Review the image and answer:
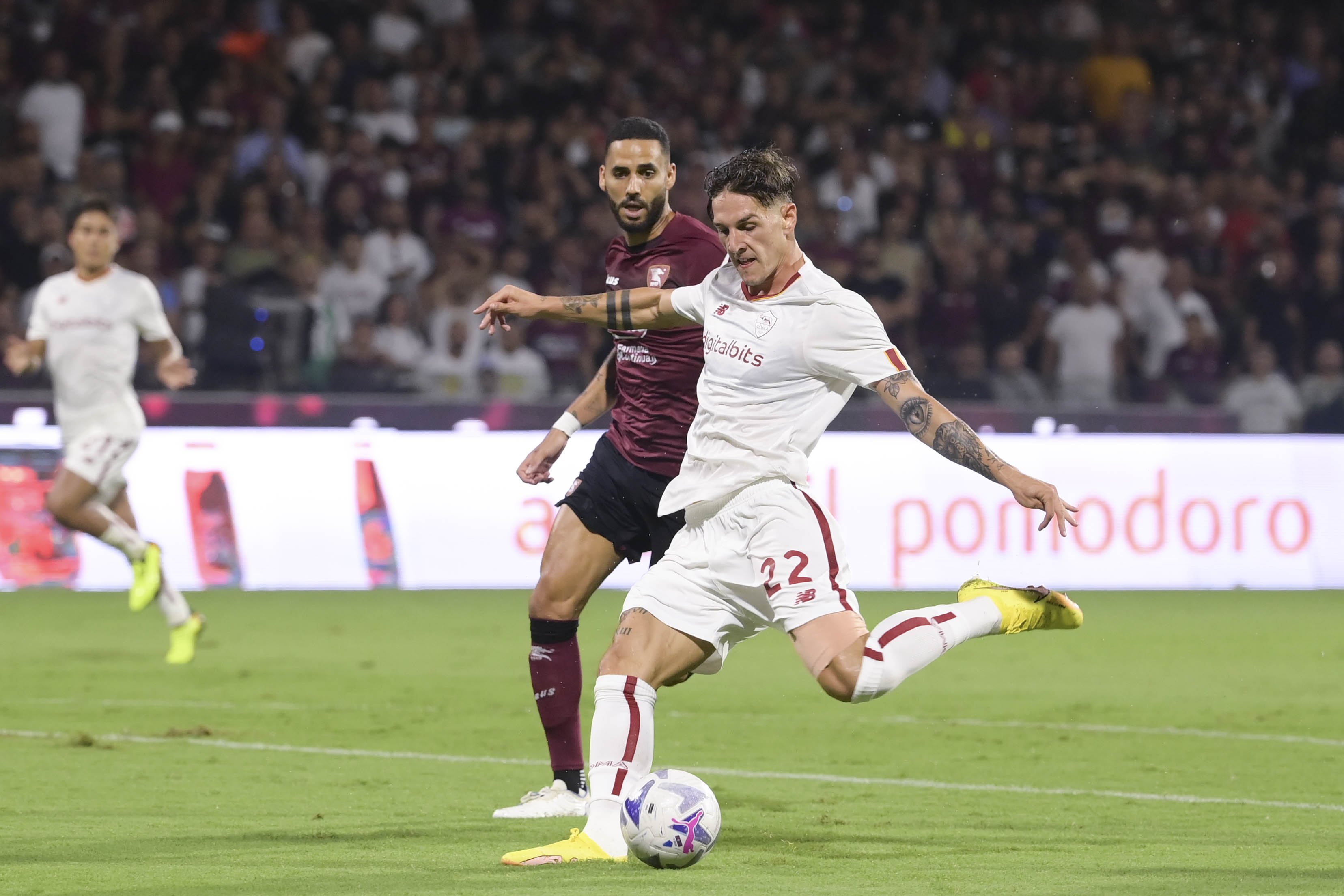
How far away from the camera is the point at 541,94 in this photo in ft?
60.1

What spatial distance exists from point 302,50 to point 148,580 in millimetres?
8557

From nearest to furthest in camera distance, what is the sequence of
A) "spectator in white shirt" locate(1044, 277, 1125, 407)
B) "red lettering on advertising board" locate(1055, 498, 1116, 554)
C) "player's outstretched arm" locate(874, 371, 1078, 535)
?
"player's outstretched arm" locate(874, 371, 1078, 535) → "red lettering on advertising board" locate(1055, 498, 1116, 554) → "spectator in white shirt" locate(1044, 277, 1125, 407)

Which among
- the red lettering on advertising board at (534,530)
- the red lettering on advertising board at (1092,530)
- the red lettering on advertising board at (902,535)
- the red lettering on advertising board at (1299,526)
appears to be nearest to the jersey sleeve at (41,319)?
the red lettering on advertising board at (534,530)

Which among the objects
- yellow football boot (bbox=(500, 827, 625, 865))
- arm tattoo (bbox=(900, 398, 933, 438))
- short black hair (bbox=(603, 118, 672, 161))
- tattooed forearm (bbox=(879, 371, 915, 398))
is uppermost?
short black hair (bbox=(603, 118, 672, 161))

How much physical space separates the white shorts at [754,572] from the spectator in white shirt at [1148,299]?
11.2 m

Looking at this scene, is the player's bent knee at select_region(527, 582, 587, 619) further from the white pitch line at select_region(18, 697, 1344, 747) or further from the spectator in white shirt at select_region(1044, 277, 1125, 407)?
the spectator in white shirt at select_region(1044, 277, 1125, 407)

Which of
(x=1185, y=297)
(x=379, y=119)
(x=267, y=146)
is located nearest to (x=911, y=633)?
(x=1185, y=297)

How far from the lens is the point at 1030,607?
5777 mm

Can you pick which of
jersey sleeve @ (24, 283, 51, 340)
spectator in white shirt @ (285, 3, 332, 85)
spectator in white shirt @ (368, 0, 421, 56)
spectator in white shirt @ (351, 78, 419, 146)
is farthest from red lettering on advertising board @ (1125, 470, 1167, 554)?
spectator in white shirt @ (285, 3, 332, 85)

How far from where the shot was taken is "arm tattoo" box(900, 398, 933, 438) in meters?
5.39

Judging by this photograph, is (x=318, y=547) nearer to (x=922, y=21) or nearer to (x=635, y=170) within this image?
(x=635, y=170)

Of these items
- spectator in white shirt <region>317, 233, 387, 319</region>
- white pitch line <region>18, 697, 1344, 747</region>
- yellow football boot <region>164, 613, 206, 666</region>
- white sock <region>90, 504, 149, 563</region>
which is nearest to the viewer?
white pitch line <region>18, 697, 1344, 747</region>

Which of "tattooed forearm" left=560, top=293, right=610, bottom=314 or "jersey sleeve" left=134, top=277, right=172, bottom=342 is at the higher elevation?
"tattooed forearm" left=560, top=293, right=610, bottom=314

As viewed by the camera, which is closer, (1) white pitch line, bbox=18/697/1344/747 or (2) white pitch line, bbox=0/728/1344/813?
(2) white pitch line, bbox=0/728/1344/813
